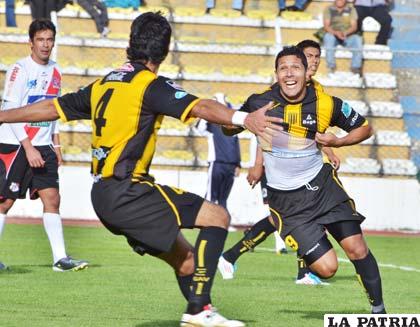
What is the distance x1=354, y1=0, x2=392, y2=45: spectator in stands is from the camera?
21.7 meters

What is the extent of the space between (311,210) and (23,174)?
4.00 metres

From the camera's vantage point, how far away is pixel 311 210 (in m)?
8.16

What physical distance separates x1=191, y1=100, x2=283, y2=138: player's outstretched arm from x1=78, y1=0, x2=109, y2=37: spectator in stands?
15.4m

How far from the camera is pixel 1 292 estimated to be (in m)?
9.26

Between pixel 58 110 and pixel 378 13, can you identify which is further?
pixel 378 13

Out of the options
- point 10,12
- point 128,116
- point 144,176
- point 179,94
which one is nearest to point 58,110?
point 128,116

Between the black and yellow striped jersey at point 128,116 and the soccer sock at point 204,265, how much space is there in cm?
56

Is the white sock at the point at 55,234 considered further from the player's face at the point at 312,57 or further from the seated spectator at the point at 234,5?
the seated spectator at the point at 234,5

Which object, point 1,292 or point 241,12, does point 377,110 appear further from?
point 1,292

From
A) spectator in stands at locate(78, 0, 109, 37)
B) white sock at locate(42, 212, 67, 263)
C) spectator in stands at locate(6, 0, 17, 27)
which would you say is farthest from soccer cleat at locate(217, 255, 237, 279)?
spectator in stands at locate(6, 0, 17, 27)

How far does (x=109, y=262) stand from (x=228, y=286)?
2.44 meters

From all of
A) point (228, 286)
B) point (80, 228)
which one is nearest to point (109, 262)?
point (228, 286)

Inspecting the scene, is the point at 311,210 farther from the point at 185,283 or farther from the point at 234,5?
the point at 234,5

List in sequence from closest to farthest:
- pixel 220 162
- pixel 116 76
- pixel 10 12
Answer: pixel 116 76 < pixel 220 162 < pixel 10 12
